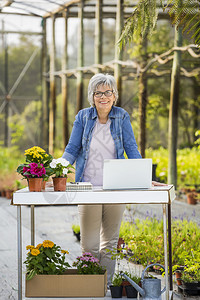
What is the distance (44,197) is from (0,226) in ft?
13.2

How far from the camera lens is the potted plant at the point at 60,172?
3342 millimetres

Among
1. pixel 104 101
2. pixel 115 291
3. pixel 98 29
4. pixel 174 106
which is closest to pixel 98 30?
pixel 98 29

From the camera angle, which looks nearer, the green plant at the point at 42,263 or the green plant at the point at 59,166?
the green plant at the point at 59,166

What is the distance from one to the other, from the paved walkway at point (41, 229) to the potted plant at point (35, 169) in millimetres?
829

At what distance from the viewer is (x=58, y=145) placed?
14758 millimetres

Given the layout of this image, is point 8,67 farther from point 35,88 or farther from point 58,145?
point 58,145

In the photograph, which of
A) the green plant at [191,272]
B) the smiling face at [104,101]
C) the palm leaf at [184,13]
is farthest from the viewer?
the palm leaf at [184,13]

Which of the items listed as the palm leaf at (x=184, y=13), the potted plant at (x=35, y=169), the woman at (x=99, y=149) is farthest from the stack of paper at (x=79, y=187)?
the palm leaf at (x=184, y=13)

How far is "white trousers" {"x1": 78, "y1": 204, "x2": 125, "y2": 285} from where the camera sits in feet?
12.1

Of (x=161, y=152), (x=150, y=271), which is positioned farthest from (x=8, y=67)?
(x=150, y=271)

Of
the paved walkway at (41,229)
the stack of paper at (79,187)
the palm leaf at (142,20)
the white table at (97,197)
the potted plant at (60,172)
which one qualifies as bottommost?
the paved walkway at (41,229)

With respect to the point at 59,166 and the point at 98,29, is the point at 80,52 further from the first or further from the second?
the point at 59,166

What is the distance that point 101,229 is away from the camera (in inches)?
150

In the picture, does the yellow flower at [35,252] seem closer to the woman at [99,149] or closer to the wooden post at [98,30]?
the woman at [99,149]
